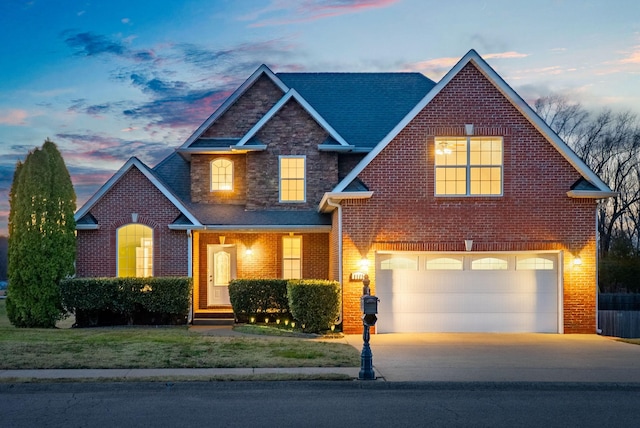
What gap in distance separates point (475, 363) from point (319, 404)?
440 cm

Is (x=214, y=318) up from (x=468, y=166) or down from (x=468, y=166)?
down

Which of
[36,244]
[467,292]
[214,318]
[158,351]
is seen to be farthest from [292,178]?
[158,351]

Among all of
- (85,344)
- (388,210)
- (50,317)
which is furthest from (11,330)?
(388,210)

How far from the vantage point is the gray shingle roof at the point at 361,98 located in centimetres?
2470

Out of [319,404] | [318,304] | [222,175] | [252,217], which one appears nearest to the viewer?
[319,404]

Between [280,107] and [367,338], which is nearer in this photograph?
[367,338]

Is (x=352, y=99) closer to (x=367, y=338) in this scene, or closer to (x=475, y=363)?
(x=475, y=363)

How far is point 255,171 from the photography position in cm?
2338

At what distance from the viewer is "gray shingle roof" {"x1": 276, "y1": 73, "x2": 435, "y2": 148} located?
2470cm

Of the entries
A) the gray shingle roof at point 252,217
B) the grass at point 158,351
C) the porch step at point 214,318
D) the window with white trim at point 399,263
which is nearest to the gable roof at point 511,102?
the window with white trim at point 399,263

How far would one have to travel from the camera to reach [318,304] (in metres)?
17.9

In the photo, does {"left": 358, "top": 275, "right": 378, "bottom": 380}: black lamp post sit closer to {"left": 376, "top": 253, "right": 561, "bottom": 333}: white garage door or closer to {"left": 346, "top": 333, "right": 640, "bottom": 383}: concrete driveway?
{"left": 346, "top": 333, "right": 640, "bottom": 383}: concrete driveway

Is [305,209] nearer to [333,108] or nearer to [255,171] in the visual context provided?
[255,171]

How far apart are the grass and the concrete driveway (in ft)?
3.78
